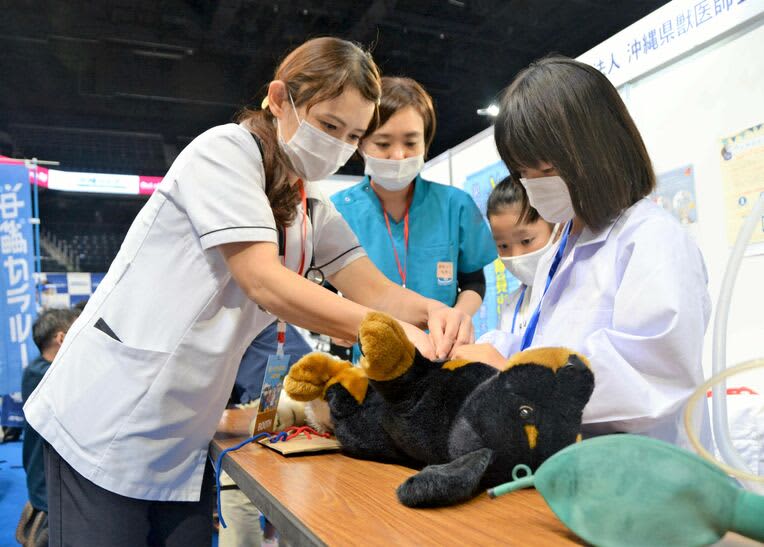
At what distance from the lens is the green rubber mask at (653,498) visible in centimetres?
45

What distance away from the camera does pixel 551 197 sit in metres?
1.14

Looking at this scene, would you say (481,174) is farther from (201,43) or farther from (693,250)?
(201,43)

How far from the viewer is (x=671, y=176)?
8.38ft

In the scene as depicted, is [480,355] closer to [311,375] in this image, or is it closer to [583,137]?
[311,375]

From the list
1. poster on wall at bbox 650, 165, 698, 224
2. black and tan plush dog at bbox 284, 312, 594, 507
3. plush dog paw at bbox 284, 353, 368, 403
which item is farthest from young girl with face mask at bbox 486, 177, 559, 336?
black and tan plush dog at bbox 284, 312, 594, 507

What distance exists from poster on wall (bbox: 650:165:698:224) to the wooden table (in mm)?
2018

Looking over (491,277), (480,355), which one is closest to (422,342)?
(480,355)

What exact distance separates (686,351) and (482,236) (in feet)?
4.23

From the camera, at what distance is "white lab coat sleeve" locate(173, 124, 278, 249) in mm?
1082

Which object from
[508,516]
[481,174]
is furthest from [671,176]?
[508,516]

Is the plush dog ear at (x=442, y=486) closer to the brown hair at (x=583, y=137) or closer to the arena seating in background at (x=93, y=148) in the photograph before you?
the brown hair at (x=583, y=137)

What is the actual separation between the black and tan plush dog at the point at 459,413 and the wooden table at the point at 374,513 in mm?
29

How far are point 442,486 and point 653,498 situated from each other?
0.22m

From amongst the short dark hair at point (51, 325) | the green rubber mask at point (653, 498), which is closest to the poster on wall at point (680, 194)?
the green rubber mask at point (653, 498)
